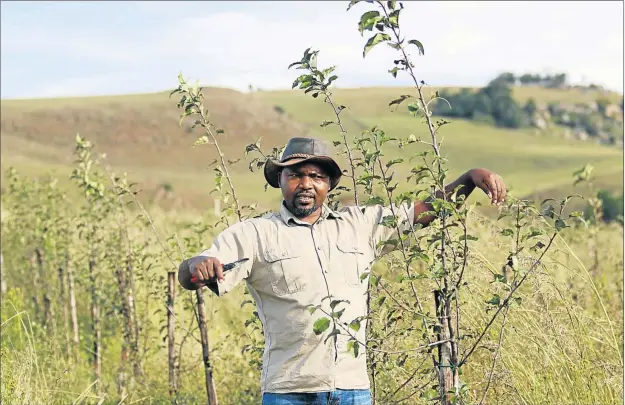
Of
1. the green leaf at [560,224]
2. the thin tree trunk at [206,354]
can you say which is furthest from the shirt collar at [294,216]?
the thin tree trunk at [206,354]

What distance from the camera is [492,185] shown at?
4.03m

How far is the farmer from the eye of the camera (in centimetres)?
406

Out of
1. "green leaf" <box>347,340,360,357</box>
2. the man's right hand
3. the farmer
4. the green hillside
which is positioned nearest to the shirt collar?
the farmer

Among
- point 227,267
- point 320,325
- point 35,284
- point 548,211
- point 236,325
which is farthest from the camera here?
point 35,284

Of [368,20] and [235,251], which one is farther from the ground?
[368,20]

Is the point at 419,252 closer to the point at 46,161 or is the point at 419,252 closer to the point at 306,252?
the point at 306,252

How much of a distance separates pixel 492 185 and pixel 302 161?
83cm

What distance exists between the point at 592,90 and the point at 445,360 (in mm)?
113467

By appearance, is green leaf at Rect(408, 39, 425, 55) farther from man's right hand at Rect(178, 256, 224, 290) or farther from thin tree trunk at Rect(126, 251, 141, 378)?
thin tree trunk at Rect(126, 251, 141, 378)

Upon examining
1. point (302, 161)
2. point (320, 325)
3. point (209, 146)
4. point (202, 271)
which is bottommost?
point (209, 146)

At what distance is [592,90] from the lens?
112 meters

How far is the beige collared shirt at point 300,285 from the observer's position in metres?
4.06

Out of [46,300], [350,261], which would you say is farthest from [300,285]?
[46,300]

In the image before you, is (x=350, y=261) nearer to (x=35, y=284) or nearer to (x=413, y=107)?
(x=413, y=107)
